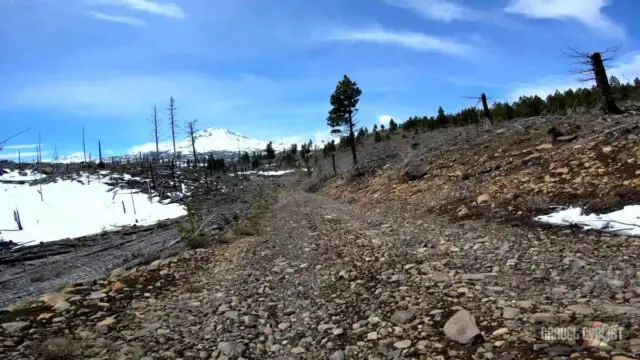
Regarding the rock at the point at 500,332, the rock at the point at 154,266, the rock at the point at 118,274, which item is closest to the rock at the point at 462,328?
the rock at the point at 500,332

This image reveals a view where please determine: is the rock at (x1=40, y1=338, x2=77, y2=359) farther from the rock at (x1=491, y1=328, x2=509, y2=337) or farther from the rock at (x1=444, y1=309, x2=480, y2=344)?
the rock at (x1=491, y1=328, x2=509, y2=337)

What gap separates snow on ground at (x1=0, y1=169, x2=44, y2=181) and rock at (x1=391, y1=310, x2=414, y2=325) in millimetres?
68763

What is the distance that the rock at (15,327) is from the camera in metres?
4.76

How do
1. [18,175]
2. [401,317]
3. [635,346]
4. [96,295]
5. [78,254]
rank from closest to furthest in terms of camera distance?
[635,346] → [401,317] → [96,295] → [78,254] → [18,175]

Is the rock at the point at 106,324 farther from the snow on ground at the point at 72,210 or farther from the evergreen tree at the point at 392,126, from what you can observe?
the evergreen tree at the point at 392,126

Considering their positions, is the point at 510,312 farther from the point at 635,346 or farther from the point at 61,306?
the point at 61,306

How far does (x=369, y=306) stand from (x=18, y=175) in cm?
7246

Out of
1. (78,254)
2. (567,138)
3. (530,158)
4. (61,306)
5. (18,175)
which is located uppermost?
(18,175)

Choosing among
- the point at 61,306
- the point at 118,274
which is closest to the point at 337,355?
the point at 61,306

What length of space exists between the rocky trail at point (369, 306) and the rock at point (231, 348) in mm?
17

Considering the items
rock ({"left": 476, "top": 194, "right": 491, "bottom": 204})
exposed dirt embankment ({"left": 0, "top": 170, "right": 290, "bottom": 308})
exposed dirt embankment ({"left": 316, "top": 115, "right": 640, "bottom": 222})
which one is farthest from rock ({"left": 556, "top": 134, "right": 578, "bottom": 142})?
exposed dirt embankment ({"left": 0, "top": 170, "right": 290, "bottom": 308})

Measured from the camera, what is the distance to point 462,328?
3920 mm

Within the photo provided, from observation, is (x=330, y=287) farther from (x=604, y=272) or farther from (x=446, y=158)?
(x=446, y=158)

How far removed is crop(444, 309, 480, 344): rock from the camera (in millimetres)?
3748
